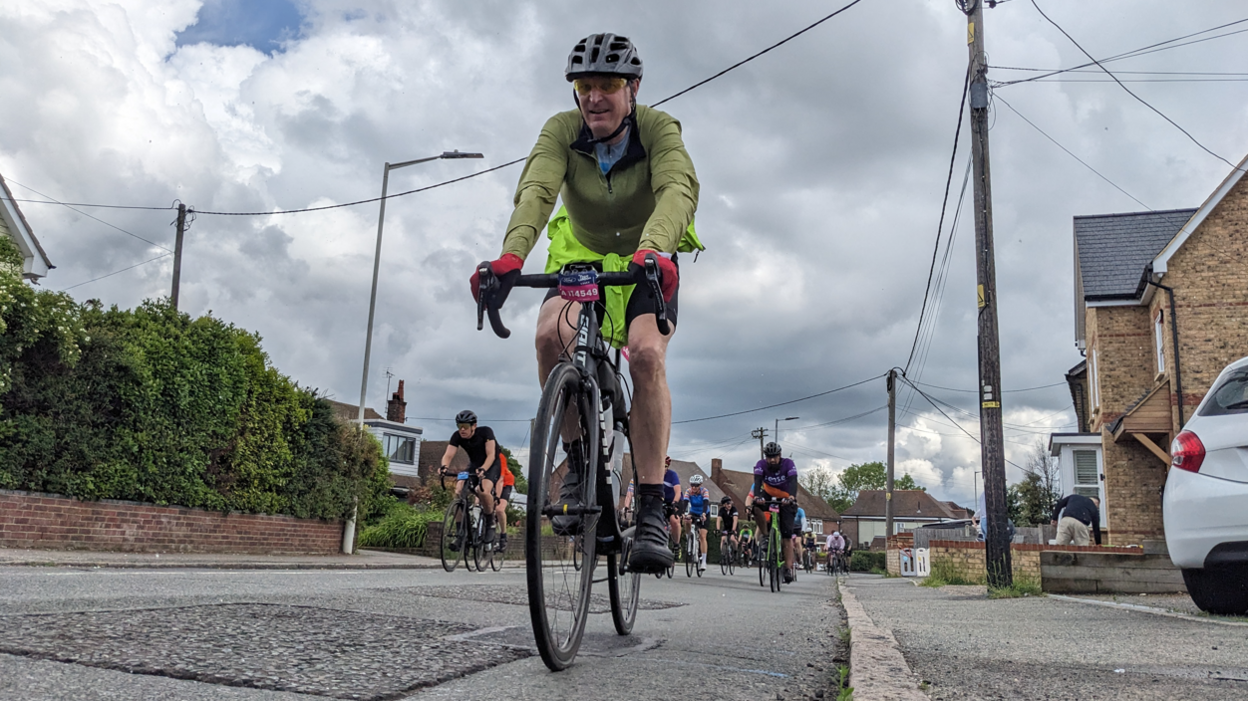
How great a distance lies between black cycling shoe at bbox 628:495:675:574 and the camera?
142 inches

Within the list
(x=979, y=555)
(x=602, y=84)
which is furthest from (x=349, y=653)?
(x=979, y=555)

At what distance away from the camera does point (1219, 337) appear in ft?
64.3

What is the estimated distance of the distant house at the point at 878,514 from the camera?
103375 mm

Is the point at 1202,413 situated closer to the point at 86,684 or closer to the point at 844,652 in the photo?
the point at 844,652

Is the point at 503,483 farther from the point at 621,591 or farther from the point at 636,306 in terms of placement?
the point at 636,306

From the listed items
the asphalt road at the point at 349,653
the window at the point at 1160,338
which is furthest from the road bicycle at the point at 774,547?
the window at the point at 1160,338

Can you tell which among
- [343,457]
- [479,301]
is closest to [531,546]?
[479,301]

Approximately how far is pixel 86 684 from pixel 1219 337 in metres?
22.3

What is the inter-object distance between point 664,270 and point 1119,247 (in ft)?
84.5

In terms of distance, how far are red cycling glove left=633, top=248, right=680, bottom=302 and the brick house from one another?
19.2 m

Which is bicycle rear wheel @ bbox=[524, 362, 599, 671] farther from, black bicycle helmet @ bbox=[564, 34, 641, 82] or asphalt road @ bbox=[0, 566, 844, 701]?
black bicycle helmet @ bbox=[564, 34, 641, 82]

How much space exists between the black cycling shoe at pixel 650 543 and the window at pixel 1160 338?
2031cm

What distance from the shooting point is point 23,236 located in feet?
70.0

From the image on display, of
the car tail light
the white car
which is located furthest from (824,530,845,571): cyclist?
the car tail light
